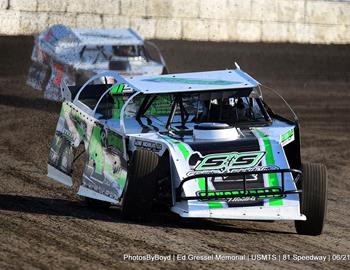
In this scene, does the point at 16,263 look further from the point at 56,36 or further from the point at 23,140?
the point at 56,36

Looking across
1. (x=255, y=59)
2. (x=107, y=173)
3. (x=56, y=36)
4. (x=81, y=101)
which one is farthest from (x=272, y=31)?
(x=107, y=173)

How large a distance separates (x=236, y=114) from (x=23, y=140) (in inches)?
200

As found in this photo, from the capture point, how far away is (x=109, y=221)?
7992 mm

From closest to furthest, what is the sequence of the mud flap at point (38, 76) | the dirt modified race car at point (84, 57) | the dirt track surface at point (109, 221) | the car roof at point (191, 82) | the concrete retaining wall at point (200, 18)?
the dirt track surface at point (109, 221)
the car roof at point (191, 82)
the dirt modified race car at point (84, 57)
the mud flap at point (38, 76)
the concrete retaining wall at point (200, 18)

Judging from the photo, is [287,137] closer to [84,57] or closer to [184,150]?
[184,150]

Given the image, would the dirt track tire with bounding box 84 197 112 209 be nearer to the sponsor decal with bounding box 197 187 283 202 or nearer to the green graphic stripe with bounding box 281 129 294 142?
the sponsor decal with bounding box 197 187 283 202

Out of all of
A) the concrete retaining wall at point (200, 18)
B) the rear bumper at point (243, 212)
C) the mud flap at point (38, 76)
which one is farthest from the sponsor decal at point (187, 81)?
the concrete retaining wall at point (200, 18)

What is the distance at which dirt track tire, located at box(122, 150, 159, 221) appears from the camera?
309 inches

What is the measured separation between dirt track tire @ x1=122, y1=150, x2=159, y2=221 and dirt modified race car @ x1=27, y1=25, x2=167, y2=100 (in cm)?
778

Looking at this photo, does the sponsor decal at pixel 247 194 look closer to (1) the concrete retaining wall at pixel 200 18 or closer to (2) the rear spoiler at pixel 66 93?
(2) the rear spoiler at pixel 66 93

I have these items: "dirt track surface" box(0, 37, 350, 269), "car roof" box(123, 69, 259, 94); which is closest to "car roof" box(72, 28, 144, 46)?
"dirt track surface" box(0, 37, 350, 269)

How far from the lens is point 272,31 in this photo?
22.1 metres

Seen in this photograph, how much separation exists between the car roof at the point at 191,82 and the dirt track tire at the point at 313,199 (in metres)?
1.17

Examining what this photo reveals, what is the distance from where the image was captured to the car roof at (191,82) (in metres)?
8.74
